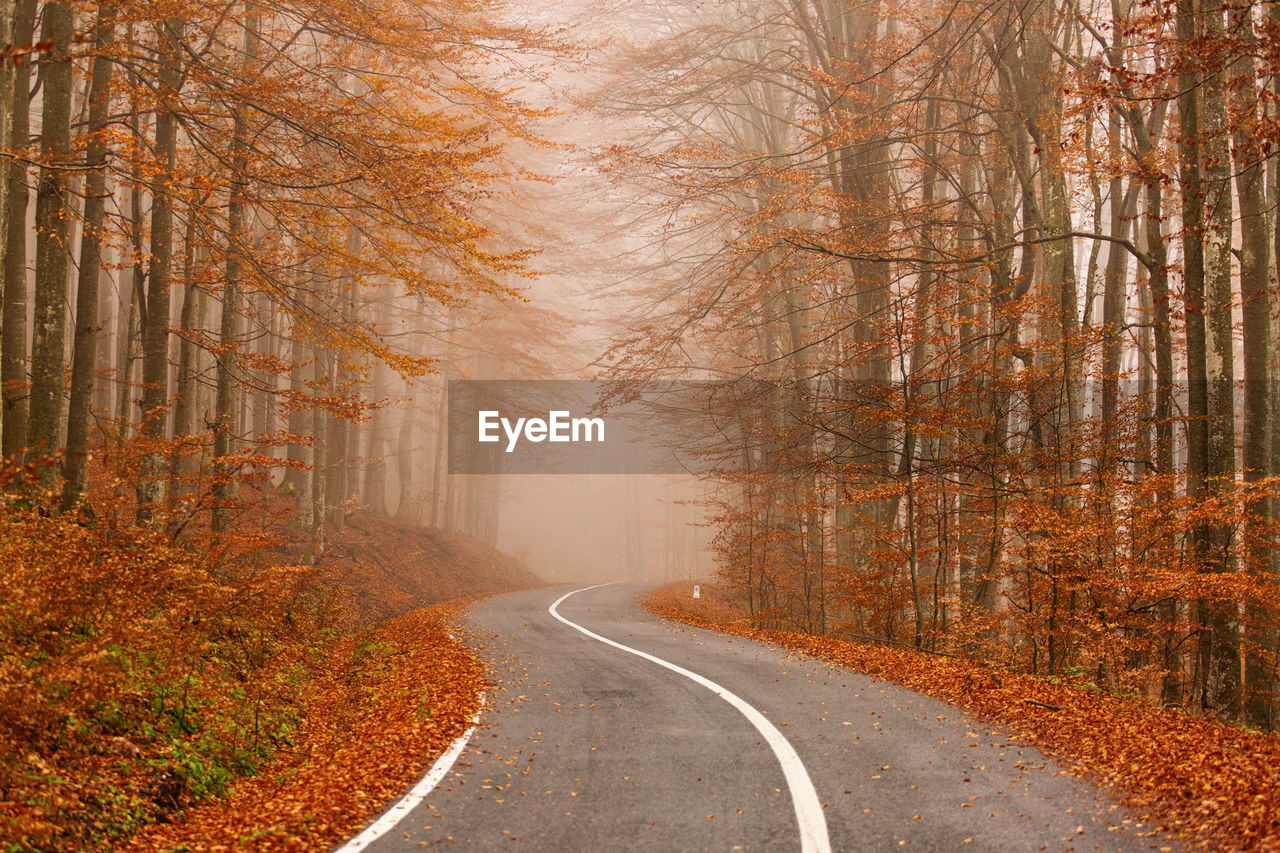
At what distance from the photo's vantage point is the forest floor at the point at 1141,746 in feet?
15.6

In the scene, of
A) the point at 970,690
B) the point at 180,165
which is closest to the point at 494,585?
the point at 180,165

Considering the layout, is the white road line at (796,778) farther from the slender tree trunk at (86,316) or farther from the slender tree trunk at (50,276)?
the slender tree trunk at (50,276)

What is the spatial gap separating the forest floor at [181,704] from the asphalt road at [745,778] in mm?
618

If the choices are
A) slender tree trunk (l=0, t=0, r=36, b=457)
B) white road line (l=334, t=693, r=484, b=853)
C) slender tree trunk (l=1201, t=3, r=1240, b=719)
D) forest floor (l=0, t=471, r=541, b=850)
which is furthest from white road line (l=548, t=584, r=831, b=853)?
slender tree trunk (l=0, t=0, r=36, b=457)

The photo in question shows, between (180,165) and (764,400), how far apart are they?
12843 millimetres

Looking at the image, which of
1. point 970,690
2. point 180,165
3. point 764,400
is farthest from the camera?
point 764,400

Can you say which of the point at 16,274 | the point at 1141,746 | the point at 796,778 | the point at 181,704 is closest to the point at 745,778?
the point at 796,778

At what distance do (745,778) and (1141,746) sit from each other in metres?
2.88

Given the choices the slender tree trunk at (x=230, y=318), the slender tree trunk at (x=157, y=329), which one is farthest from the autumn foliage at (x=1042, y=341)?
the slender tree trunk at (x=157, y=329)

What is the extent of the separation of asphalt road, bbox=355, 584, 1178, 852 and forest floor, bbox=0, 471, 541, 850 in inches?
24.3

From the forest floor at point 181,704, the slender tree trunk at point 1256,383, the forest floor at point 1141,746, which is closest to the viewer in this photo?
the forest floor at point 1141,746

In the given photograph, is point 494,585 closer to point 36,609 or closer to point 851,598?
point 851,598

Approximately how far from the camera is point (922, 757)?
252 inches

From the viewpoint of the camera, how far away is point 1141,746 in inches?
244
